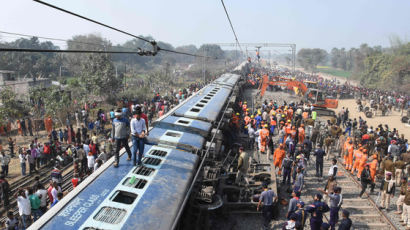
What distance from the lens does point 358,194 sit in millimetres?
10859

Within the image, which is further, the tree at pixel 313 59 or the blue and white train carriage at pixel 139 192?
the tree at pixel 313 59

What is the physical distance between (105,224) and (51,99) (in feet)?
65.0

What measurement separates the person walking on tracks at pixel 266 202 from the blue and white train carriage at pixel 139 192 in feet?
7.40

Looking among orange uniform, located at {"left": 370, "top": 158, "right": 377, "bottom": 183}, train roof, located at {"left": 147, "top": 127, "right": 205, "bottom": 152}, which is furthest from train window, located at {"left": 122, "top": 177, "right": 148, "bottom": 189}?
orange uniform, located at {"left": 370, "top": 158, "right": 377, "bottom": 183}

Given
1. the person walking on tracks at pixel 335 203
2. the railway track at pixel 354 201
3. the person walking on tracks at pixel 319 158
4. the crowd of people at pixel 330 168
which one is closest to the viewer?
the crowd of people at pixel 330 168

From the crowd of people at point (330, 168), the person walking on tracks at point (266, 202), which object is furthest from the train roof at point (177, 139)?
the person walking on tracks at point (266, 202)

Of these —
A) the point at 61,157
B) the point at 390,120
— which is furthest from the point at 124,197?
the point at 390,120

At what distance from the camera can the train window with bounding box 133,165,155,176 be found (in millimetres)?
6742

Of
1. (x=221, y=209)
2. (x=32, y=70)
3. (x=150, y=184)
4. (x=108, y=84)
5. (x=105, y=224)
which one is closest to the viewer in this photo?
(x=105, y=224)

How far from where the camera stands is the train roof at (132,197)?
4926 millimetres

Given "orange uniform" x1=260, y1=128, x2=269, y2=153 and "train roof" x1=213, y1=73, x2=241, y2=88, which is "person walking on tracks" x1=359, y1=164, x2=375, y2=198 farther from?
"train roof" x1=213, y1=73, x2=241, y2=88

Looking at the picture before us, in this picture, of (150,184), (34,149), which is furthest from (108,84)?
(150,184)

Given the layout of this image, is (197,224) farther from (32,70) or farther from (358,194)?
(32,70)

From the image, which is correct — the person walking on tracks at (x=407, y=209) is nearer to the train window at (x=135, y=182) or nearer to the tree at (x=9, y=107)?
the train window at (x=135, y=182)
